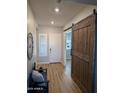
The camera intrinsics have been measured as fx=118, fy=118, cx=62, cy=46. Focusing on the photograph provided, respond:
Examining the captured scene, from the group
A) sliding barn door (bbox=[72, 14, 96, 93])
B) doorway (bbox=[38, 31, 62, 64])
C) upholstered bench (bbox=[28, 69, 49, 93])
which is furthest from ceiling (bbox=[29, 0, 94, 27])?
doorway (bbox=[38, 31, 62, 64])

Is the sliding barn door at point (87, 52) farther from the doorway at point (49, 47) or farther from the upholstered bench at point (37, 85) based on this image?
the doorway at point (49, 47)

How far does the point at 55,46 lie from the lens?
798 cm

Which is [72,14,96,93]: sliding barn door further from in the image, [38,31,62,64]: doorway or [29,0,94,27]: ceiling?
[38,31,62,64]: doorway

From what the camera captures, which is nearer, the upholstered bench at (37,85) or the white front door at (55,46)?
the upholstered bench at (37,85)

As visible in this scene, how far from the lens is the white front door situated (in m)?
7.91

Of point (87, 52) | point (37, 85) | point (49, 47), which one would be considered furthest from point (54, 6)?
point (49, 47)

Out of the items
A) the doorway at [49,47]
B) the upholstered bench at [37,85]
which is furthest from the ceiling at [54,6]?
the doorway at [49,47]

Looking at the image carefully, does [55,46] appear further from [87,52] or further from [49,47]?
[87,52]

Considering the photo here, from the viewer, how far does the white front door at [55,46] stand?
7.91 metres

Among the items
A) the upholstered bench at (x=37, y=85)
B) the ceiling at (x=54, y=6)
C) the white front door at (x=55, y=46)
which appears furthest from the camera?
the white front door at (x=55, y=46)

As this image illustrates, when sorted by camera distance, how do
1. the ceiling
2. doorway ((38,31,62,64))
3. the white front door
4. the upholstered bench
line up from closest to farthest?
1. the upholstered bench
2. the ceiling
3. doorway ((38,31,62,64))
4. the white front door
